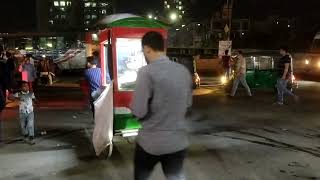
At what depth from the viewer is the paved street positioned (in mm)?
7473

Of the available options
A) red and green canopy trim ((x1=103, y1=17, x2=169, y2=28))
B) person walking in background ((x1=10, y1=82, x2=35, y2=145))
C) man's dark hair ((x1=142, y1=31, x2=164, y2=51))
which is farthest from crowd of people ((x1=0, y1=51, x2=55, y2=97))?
man's dark hair ((x1=142, y1=31, x2=164, y2=51))

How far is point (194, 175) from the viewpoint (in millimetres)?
7273

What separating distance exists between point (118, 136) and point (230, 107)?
18.4 feet

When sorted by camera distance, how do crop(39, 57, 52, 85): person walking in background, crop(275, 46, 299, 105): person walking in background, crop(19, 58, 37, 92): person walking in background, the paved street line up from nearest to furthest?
the paved street → crop(275, 46, 299, 105): person walking in background → crop(19, 58, 37, 92): person walking in background → crop(39, 57, 52, 85): person walking in background

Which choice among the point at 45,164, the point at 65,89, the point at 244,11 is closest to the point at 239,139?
the point at 45,164

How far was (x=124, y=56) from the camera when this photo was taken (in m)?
9.50

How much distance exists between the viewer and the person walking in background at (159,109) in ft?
13.3

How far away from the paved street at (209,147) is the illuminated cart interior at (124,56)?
18.1 inches

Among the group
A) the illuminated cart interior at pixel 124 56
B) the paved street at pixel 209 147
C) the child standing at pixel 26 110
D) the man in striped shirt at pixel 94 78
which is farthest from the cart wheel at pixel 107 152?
the man in striped shirt at pixel 94 78

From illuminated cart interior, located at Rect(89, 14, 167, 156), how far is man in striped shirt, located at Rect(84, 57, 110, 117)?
0.82m

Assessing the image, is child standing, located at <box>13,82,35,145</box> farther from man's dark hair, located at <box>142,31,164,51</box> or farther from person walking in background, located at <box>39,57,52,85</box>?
person walking in background, located at <box>39,57,52,85</box>

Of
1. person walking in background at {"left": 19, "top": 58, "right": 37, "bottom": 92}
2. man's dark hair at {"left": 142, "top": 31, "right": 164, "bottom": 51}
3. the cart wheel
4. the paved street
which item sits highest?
man's dark hair at {"left": 142, "top": 31, "right": 164, "bottom": 51}

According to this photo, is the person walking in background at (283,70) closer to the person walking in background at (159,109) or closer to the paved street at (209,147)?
the paved street at (209,147)

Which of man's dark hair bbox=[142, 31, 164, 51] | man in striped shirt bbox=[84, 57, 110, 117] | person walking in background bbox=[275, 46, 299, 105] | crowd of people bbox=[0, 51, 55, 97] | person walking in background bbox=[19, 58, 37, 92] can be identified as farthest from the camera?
person walking in background bbox=[19, 58, 37, 92]
